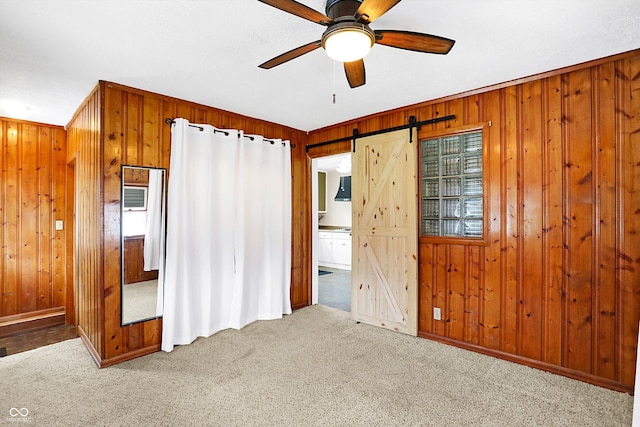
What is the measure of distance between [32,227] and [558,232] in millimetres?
5683

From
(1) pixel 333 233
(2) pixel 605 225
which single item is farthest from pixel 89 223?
(1) pixel 333 233

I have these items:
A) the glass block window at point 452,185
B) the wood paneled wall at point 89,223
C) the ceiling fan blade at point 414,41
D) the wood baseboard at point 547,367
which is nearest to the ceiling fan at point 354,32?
the ceiling fan blade at point 414,41

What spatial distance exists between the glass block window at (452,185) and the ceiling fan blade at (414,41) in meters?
1.59

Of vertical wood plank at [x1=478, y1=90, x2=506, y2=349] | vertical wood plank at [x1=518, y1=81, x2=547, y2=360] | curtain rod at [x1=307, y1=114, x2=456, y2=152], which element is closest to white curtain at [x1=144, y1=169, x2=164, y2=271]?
curtain rod at [x1=307, y1=114, x2=456, y2=152]

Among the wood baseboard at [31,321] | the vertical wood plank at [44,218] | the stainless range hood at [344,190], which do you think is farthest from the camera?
the stainless range hood at [344,190]

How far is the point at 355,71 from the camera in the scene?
2047mm

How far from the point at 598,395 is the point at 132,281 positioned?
12.9 ft

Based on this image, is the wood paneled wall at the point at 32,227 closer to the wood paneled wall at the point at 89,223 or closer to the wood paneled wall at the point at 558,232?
the wood paneled wall at the point at 89,223

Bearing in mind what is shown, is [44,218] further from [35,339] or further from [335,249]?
[335,249]

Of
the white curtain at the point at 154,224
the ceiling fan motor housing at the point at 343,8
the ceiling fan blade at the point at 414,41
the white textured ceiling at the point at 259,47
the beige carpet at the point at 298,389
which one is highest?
the white textured ceiling at the point at 259,47

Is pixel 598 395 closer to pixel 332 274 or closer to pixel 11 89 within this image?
pixel 332 274

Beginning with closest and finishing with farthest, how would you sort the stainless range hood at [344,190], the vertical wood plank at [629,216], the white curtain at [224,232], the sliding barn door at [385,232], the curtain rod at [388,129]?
the vertical wood plank at [629,216]
the white curtain at [224,232]
the curtain rod at [388,129]
the sliding barn door at [385,232]
the stainless range hood at [344,190]

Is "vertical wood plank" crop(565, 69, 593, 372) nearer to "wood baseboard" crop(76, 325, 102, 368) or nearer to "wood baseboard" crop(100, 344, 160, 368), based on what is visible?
"wood baseboard" crop(100, 344, 160, 368)

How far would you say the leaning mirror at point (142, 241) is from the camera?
2.98 metres
